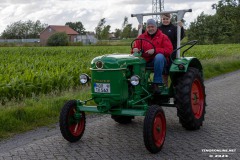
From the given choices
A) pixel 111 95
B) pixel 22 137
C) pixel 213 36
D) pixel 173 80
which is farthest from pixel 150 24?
pixel 213 36

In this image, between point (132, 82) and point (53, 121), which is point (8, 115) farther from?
point (132, 82)

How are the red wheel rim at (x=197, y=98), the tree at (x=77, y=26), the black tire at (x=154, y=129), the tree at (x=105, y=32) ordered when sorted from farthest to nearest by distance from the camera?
the tree at (x=77, y=26) < the tree at (x=105, y=32) < the red wheel rim at (x=197, y=98) < the black tire at (x=154, y=129)

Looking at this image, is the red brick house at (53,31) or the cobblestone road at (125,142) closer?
the cobblestone road at (125,142)

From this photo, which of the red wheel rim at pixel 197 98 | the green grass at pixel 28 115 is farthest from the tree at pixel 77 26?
the red wheel rim at pixel 197 98

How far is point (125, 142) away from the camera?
6371mm

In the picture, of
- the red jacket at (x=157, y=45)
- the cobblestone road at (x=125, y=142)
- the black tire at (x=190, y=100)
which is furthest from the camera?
the red jacket at (x=157, y=45)

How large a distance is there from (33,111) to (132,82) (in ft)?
9.34

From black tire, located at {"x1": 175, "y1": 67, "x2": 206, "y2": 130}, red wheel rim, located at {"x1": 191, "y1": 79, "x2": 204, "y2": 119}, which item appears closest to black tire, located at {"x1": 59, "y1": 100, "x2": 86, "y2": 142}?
black tire, located at {"x1": 175, "y1": 67, "x2": 206, "y2": 130}

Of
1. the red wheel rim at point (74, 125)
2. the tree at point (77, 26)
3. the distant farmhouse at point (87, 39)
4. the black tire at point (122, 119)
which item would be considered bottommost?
the black tire at point (122, 119)

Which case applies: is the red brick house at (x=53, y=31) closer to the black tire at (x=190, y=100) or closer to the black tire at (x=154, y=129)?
the black tire at (x=190, y=100)

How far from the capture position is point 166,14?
8062mm

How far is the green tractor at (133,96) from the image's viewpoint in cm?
593

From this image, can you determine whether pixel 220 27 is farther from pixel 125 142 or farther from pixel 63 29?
pixel 125 142

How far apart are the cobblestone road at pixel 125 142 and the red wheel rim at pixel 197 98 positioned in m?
0.31
